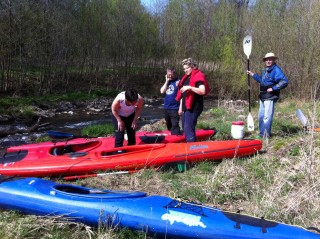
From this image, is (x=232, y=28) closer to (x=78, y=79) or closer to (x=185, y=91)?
(x=78, y=79)

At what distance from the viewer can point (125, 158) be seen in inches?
185

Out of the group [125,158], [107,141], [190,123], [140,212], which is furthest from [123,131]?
[140,212]

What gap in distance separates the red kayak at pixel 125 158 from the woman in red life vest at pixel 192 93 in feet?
1.29

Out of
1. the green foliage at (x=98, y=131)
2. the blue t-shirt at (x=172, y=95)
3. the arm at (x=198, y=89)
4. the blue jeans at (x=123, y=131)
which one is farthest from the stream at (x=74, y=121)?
the arm at (x=198, y=89)

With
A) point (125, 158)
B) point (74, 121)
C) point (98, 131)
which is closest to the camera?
point (125, 158)

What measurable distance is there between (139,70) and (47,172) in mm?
16412

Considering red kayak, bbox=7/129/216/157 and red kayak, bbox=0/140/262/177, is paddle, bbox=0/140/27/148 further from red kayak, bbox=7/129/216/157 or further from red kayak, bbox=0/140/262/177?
red kayak, bbox=0/140/262/177

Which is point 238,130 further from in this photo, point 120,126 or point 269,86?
point 120,126

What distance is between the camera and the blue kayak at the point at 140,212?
9.03 ft

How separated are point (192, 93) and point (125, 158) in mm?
1404

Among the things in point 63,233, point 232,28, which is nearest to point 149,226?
point 63,233

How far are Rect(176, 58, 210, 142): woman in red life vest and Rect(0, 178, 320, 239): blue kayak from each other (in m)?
2.07

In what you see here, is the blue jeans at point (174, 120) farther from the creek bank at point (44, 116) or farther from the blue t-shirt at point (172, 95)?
the creek bank at point (44, 116)

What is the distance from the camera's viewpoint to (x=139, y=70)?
20531 millimetres
